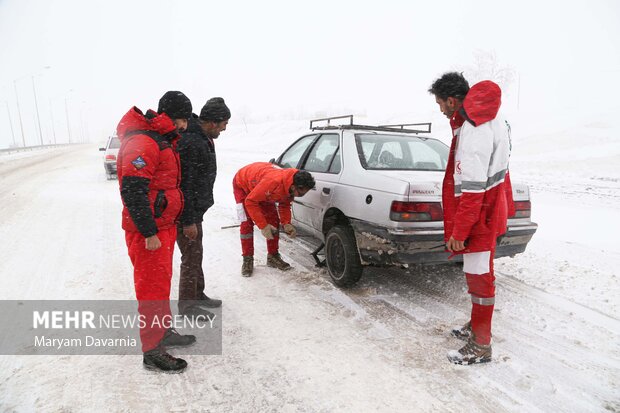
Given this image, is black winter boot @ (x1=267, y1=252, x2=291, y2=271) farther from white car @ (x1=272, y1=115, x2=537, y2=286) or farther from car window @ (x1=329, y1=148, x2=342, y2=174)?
car window @ (x1=329, y1=148, x2=342, y2=174)

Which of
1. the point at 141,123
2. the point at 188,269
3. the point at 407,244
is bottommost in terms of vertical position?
the point at 188,269

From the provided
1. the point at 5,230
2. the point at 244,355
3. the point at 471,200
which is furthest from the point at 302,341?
the point at 5,230

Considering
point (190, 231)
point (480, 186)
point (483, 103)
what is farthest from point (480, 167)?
point (190, 231)

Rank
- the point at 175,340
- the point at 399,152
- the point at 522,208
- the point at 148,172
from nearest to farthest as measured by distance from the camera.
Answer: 1. the point at 148,172
2. the point at 175,340
3. the point at 522,208
4. the point at 399,152

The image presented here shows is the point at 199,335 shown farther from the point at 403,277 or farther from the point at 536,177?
the point at 536,177

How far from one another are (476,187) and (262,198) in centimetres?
223

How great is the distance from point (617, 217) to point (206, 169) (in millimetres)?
7302

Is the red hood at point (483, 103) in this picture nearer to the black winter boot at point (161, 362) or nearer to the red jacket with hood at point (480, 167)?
the red jacket with hood at point (480, 167)

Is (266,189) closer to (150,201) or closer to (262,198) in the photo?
(262,198)

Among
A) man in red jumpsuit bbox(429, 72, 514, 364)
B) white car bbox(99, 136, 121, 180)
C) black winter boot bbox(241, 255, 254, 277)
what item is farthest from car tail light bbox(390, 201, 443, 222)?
white car bbox(99, 136, 121, 180)

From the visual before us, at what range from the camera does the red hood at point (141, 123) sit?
238 cm

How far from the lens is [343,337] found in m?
2.95

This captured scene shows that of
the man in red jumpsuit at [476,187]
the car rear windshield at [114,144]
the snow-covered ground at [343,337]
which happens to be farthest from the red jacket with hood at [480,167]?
the car rear windshield at [114,144]

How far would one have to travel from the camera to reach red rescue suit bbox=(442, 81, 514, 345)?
2.38 meters
